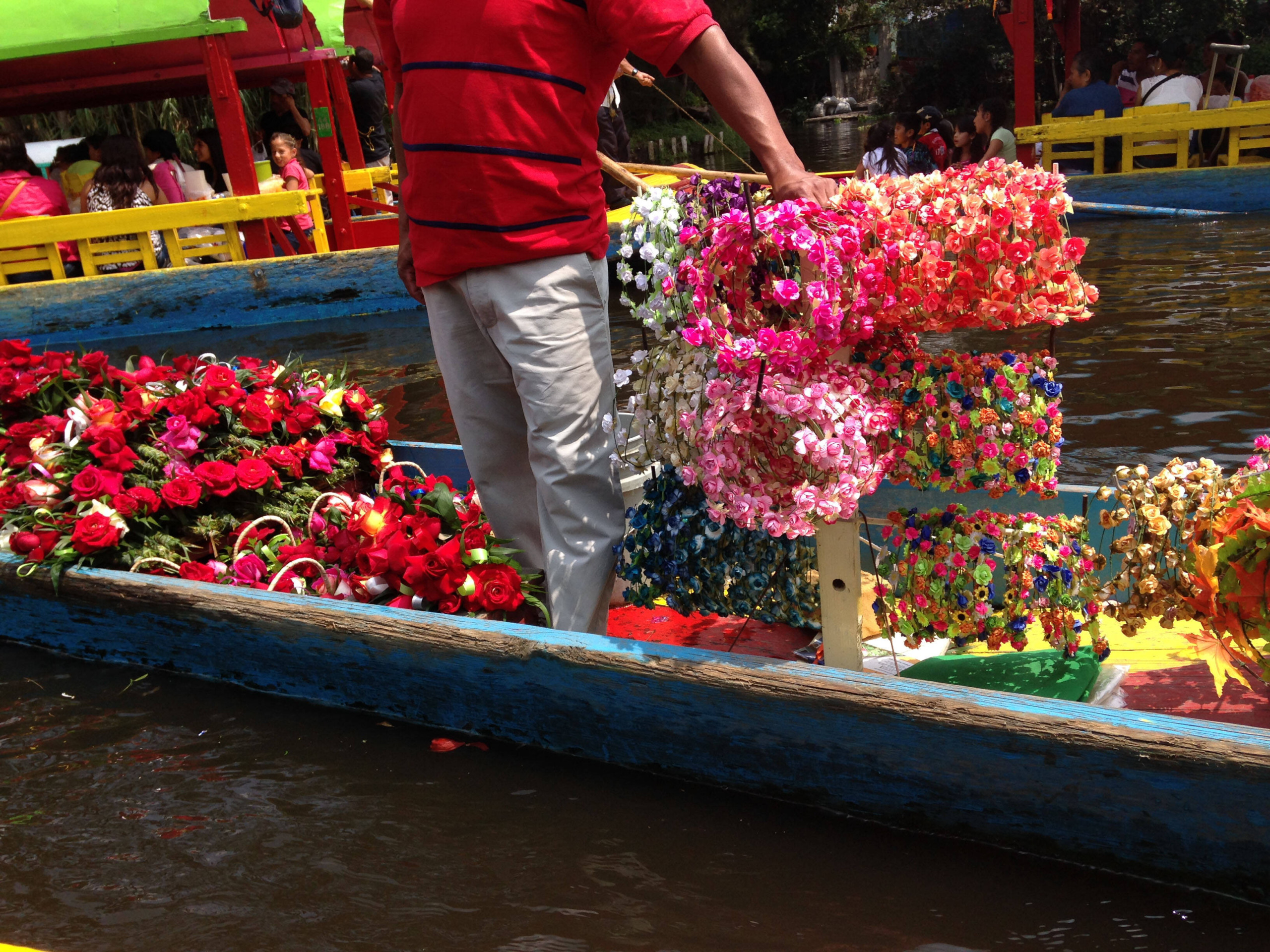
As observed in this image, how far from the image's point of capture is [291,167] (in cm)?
959

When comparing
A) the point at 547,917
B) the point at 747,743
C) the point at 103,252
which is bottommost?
the point at 547,917

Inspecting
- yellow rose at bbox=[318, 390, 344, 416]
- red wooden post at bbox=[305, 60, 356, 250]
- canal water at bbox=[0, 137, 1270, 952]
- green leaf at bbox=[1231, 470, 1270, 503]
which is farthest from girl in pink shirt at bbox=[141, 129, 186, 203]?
green leaf at bbox=[1231, 470, 1270, 503]

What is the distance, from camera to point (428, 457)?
416 cm

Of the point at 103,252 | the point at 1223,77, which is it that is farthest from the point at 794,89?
the point at 103,252

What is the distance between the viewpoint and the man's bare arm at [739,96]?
2.19 m

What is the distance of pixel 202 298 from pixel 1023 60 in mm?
7346

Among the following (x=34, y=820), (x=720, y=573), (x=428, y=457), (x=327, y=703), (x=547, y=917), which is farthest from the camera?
(x=428, y=457)

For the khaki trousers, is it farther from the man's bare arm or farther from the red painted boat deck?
the man's bare arm

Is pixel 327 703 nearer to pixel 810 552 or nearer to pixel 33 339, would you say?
pixel 810 552

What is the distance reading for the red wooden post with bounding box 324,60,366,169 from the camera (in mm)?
11672

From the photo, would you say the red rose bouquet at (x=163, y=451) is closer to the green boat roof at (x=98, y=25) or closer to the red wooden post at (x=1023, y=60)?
the green boat roof at (x=98, y=25)

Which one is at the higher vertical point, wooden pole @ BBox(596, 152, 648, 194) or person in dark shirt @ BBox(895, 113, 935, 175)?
person in dark shirt @ BBox(895, 113, 935, 175)

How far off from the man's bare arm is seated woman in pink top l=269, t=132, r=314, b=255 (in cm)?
779

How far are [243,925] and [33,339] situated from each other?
7.68 metres
